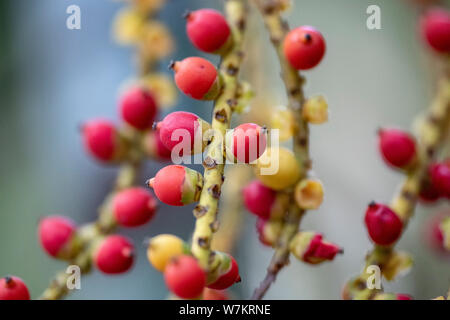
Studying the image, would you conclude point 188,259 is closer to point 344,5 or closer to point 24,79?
point 344,5

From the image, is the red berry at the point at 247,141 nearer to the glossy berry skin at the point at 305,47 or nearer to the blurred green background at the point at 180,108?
the glossy berry skin at the point at 305,47

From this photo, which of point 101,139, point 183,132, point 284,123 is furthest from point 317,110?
point 101,139

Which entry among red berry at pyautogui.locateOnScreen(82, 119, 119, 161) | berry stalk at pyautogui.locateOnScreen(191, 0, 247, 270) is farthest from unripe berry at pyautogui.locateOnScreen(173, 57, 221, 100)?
red berry at pyautogui.locateOnScreen(82, 119, 119, 161)

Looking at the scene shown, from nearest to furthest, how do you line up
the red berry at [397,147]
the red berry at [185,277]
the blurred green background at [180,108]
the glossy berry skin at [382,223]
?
the red berry at [185,277], the glossy berry skin at [382,223], the red berry at [397,147], the blurred green background at [180,108]

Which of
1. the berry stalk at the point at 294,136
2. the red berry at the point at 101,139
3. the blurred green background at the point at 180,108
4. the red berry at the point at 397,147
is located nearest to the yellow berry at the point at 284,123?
the berry stalk at the point at 294,136

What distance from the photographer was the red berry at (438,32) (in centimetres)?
64

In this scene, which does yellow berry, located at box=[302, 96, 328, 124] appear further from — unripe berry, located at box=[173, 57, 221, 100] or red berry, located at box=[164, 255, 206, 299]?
red berry, located at box=[164, 255, 206, 299]

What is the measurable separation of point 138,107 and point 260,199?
0.19 m

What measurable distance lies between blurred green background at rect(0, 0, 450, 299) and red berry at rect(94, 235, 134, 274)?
47cm

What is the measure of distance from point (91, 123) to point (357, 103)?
2.22ft

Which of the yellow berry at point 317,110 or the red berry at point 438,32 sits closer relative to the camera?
the yellow berry at point 317,110

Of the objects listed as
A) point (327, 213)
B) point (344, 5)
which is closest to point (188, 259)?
point (327, 213)

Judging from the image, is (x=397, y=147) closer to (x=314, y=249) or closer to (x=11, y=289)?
(x=314, y=249)

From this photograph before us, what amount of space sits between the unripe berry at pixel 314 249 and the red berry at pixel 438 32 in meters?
0.30
